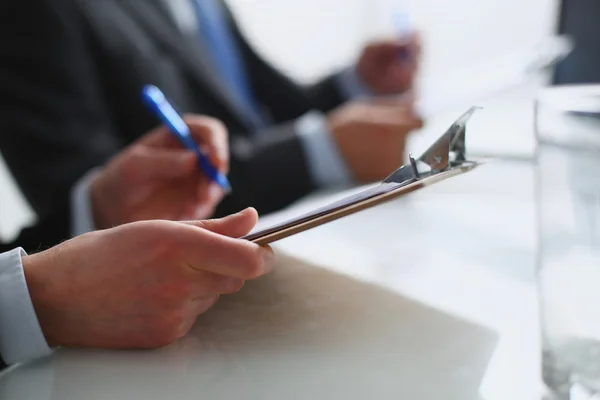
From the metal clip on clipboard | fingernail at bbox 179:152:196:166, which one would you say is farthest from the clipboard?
fingernail at bbox 179:152:196:166

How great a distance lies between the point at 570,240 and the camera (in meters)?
0.26

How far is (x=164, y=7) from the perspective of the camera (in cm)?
83

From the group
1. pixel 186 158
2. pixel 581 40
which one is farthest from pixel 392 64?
pixel 186 158

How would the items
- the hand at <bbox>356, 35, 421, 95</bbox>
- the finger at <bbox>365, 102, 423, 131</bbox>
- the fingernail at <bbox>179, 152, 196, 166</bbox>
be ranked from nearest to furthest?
the fingernail at <bbox>179, 152, 196, 166</bbox>, the finger at <bbox>365, 102, 423, 131</bbox>, the hand at <bbox>356, 35, 421, 95</bbox>

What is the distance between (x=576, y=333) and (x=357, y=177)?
0.44 m

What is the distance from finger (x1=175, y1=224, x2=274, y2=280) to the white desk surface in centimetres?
5

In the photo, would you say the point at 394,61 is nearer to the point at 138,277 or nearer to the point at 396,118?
the point at 396,118

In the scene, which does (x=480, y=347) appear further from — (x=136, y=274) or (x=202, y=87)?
(x=202, y=87)

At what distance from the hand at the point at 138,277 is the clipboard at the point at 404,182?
2cm

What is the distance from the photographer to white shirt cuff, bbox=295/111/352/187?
68 cm

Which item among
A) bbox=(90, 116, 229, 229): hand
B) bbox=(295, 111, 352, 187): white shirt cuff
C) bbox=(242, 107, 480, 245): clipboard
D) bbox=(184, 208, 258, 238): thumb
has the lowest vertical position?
bbox=(295, 111, 352, 187): white shirt cuff

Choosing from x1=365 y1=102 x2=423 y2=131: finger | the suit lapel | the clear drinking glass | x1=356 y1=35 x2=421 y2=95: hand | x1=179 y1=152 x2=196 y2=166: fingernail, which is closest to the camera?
the clear drinking glass

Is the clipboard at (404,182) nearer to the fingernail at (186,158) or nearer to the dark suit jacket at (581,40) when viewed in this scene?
the fingernail at (186,158)

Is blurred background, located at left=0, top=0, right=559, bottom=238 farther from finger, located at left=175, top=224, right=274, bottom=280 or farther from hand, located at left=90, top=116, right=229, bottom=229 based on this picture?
finger, located at left=175, top=224, right=274, bottom=280
